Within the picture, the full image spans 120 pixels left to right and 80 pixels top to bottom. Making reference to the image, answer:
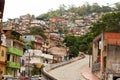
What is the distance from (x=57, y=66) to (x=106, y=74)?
15711mm

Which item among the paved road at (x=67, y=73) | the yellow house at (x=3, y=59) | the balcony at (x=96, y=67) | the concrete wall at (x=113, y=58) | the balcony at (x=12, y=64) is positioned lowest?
the balcony at (x=12, y=64)

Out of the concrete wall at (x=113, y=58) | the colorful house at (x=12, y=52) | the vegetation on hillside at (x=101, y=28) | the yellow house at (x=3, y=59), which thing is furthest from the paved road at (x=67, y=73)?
the vegetation on hillside at (x=101, y=28)

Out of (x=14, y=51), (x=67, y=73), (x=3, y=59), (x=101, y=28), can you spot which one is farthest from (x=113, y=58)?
(x=101, y=28)

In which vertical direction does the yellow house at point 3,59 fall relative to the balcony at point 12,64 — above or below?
above

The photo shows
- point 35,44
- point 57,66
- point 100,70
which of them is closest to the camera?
point 100,70

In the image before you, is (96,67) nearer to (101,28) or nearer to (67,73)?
(67,73)

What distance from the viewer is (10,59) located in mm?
66250

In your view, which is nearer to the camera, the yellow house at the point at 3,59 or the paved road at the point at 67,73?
the paved road at the point at 67,73

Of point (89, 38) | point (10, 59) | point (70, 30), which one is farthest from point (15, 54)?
point (70, 30)

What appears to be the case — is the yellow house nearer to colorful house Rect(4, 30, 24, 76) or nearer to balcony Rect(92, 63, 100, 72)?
colorful house Rect(4, 30, 24, 76)

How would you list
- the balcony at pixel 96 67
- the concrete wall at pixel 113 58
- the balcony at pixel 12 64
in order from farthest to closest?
1. the balcony at pixel 12 64
2. the balcony at pixel 96 67
3. the concrete wall at pixel 113 58

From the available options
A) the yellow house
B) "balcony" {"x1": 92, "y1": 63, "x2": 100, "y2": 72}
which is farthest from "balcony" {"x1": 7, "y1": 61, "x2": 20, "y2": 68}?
"balcony" {"x1": 92, "y1": 63, "x2": 100, "y2": 72}

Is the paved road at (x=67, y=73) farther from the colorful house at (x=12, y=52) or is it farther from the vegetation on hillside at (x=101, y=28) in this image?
the vegetation on hillside at (x=101, y=28)

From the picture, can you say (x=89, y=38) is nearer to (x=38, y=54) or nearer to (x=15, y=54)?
(x=38, y=54)
